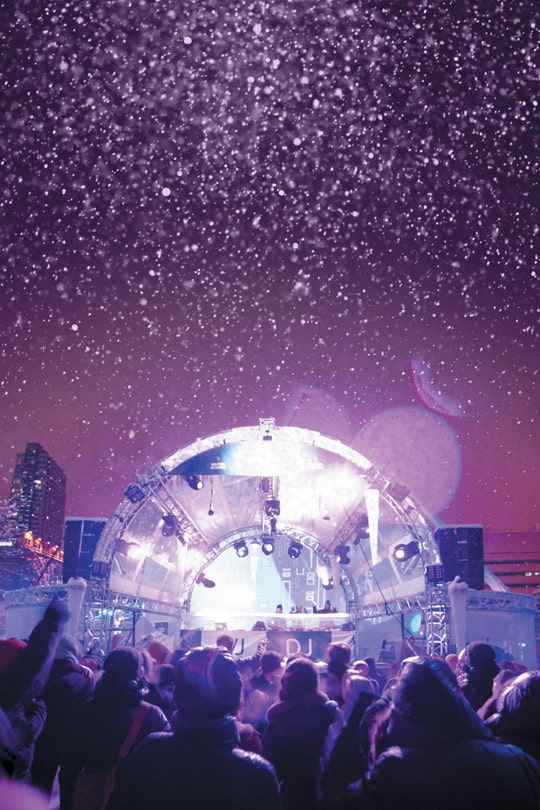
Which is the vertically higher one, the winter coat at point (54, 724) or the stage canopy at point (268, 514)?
the stage canopy at point (268, 514)

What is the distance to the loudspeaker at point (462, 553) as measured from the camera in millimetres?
14766

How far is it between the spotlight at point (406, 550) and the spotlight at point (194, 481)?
5.64 metres

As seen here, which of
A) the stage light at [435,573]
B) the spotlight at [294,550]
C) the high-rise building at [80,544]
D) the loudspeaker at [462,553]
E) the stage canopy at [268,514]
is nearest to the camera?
the stage light at [435,573]

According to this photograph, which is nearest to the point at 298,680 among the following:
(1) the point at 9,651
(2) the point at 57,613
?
(2) the point at 57,613

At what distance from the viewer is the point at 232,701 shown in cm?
271

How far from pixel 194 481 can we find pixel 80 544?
3.39 metres

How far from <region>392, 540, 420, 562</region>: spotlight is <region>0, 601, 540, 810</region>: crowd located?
10.8 meters

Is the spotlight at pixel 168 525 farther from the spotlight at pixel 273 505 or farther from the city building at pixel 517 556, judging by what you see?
the city building at pixel 517 556

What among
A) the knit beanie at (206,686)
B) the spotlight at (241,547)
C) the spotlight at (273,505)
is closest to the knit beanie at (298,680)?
the knit beanie at (206,686)

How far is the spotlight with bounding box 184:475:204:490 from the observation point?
1658 cm

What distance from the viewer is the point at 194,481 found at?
654 inches

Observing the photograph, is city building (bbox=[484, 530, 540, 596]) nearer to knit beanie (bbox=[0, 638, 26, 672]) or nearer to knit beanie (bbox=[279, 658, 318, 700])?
knit beanie (bbox=[279, 658, 318, 700])

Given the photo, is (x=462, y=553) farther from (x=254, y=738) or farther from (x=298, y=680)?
(x=254, y=738)

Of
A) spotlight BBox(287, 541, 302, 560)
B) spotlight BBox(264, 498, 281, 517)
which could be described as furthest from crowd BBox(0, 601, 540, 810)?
spotlight BBox(287, 541, 302, 560)
